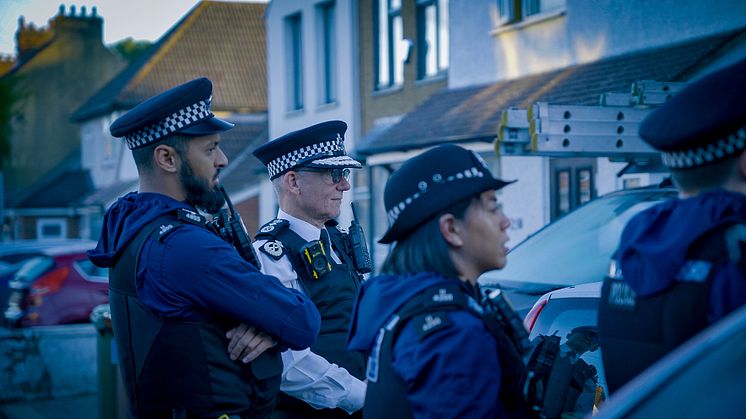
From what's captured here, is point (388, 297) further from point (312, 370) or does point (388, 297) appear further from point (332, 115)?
point (332, 115)

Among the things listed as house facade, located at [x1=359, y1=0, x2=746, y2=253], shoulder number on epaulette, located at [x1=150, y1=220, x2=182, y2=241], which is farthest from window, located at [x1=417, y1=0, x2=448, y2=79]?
shoulder number on epaulette, located at [x1=150, y1=220, x2=182, y2=241]

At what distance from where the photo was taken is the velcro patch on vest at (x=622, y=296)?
2248 mm

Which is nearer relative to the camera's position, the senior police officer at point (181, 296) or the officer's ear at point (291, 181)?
the senior police officer at point (181, 296)

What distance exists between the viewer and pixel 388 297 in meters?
2.33

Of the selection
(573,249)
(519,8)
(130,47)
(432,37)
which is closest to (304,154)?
(573,249)

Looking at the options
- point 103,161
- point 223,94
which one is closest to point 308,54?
point 223,94

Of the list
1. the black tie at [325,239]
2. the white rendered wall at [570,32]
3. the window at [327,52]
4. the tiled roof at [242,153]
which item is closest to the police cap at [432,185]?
the black tie at [325,239]

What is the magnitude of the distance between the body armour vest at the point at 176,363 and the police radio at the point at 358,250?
2.72ft

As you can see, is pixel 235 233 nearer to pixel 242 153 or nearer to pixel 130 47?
pixel 242 153

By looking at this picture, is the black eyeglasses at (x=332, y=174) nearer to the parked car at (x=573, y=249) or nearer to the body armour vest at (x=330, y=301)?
the body armour vest at (x=330, y=301)

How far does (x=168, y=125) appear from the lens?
319cm

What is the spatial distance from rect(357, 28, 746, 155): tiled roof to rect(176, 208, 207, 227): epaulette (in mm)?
5780

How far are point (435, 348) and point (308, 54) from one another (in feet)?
58.8

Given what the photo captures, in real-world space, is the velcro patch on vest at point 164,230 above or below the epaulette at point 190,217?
below
